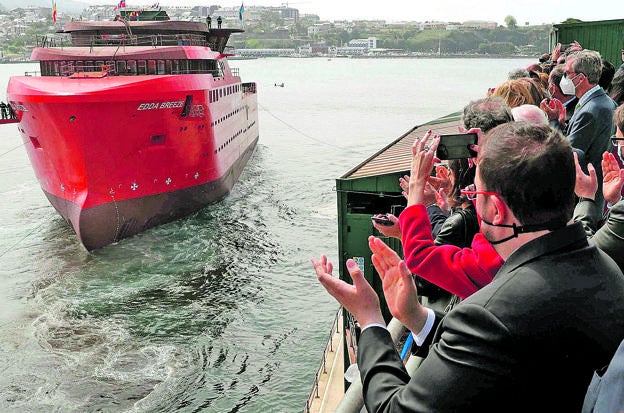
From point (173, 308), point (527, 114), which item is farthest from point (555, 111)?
point (173, 308)

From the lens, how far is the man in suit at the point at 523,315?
68.9 inches

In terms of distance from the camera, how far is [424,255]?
279 centimetres

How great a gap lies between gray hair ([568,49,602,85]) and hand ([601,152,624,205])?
2600 millimetres

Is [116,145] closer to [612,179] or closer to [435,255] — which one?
[612,179]

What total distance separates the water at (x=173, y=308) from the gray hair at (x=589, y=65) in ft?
24.3

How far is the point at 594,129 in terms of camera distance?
5566 mm

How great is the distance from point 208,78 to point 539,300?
2258 centimetres

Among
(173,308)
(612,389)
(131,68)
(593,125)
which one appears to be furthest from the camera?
(131,68)

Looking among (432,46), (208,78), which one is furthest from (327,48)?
(208,78)

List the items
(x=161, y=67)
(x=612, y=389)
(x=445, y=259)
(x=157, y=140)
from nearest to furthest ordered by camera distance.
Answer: (x=612, y=389) < (x=445, y=259) < (x=157, y=140) < (x=161, y=67)

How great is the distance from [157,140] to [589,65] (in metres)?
16.4

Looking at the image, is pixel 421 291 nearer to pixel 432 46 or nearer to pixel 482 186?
pixel 482 186

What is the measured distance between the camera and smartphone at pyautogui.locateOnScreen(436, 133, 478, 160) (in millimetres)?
3059

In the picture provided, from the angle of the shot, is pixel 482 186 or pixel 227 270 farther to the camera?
pixel 227 270
